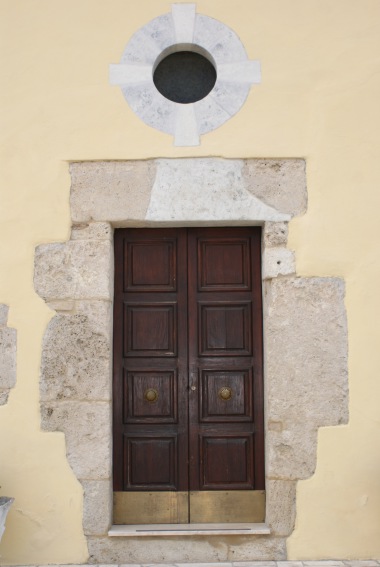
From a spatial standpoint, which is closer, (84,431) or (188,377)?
(84,431)

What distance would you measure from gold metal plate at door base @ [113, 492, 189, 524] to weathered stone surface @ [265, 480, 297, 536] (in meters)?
0.55

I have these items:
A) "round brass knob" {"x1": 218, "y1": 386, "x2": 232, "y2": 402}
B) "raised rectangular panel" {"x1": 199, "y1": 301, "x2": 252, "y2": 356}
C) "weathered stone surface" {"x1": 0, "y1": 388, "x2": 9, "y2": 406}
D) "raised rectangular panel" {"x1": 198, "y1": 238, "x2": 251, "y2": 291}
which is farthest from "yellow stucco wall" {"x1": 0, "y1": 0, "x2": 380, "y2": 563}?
"round brass knob" {"x1": 218, "y1": 386, "x2": 232, "y2": 402}

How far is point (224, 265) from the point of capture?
4617mm

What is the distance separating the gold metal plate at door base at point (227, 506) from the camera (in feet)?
14.6

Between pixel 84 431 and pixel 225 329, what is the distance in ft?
3.57

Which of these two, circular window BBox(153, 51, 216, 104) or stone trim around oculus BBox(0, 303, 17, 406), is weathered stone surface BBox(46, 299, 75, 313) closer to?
stone trim around oculus BBox(0, 303, 17, 406)

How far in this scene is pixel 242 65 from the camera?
450 centimetres

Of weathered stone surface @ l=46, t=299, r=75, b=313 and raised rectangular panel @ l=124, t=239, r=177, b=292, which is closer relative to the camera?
weathered stone surface @ l=46, t=299, r=75, b=313

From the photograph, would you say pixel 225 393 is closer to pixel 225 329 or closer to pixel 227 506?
pixel 225 329

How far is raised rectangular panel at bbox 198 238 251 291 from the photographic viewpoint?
461 cm

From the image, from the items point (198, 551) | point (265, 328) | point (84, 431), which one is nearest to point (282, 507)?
point (198, 551)

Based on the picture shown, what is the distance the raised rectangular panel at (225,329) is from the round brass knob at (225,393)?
0.22 metres

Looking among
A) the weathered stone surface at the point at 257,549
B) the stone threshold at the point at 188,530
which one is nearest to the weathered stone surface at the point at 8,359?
the stone threshold at the point at 188,530

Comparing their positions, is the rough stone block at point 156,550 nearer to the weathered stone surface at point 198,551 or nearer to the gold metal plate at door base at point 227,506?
the weathered stone surface at point 198,551
